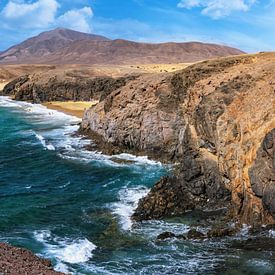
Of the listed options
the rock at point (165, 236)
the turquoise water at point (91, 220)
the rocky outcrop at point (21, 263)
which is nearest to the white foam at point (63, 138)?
the turquoise water at point (91, 220)

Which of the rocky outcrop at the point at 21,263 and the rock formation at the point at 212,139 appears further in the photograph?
the rock formation at the point at 212,139

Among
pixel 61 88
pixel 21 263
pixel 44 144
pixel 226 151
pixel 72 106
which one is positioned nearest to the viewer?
pixel 21 263

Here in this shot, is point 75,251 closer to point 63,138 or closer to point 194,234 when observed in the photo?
point 194,234

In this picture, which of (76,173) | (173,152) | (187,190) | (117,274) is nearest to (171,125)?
(173,152)

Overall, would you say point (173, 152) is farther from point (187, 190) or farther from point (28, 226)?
point (28, 226)

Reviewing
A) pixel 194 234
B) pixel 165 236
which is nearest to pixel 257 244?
pixel 194 234

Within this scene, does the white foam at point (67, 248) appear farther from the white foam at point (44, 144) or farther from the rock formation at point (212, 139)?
the white foam at point (44, 144)
